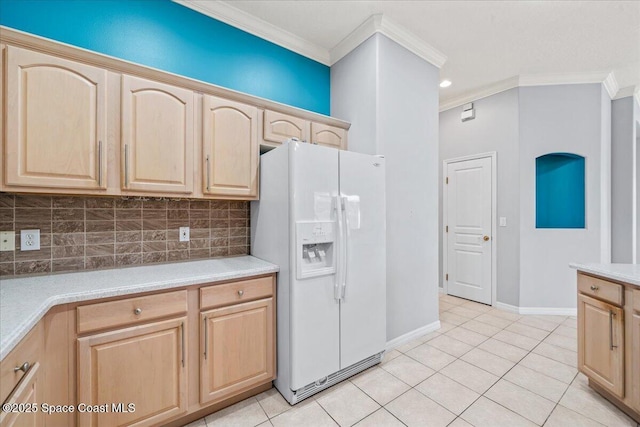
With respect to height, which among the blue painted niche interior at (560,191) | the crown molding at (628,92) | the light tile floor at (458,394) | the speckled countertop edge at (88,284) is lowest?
the light tile floor at (458,394)

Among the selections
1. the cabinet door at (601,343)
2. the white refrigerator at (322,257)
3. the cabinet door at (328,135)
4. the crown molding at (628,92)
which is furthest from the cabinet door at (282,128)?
the crown molding at (628,92)

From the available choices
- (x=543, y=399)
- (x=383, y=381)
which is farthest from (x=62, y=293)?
(x=543, y=399)

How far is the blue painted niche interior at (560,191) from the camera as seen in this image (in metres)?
3.53

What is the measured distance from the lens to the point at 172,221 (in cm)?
217

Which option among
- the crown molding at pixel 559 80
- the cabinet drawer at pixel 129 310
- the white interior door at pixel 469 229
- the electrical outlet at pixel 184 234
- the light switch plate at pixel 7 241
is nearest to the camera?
the cabinet drawer at pixel 129 310

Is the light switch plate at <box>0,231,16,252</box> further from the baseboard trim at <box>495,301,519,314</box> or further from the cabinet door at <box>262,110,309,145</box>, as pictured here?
the baseboard trim at <box>495,301,519,314</box>

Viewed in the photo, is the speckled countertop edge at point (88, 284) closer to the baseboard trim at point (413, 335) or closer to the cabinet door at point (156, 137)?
the cabinet door at point (156, 137)

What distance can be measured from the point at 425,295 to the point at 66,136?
3226 mm

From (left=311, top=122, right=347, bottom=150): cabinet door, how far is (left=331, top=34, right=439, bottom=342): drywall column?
0.32 ft

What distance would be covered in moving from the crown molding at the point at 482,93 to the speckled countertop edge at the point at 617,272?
2643 millimetres

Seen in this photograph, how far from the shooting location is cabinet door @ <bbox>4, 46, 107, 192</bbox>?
1.43 m

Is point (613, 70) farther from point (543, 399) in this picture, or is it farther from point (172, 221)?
point (172, 221)

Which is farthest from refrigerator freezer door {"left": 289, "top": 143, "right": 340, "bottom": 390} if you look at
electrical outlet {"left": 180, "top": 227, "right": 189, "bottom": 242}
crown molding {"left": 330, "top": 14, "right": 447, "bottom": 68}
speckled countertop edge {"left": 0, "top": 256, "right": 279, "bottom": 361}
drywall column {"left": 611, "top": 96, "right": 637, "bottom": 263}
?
drywall column {"left": 611, "top": 96, "right": 637, "bottom": 263}

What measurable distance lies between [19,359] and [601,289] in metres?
3.11
